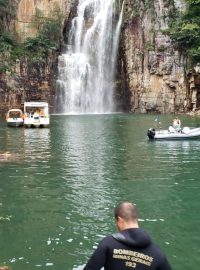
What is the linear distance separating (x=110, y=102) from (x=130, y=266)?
223 ft

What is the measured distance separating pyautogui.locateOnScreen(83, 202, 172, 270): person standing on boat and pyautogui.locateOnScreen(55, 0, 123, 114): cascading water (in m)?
66.5

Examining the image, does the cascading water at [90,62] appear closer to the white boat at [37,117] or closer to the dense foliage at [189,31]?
the dense foliage at [189,31]

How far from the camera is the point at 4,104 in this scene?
67.9 m

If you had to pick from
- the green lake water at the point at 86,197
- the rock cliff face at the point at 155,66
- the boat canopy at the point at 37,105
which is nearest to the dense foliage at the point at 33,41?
the rock cliff face at the point at 155,66

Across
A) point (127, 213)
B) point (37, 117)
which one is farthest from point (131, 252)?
point (37, 117)

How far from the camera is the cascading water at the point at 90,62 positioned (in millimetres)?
72125

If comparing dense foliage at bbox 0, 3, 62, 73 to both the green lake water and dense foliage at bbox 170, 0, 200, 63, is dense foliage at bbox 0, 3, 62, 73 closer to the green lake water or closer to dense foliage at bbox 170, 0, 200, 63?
dense foliage at bbox 170, 0, 200, 63

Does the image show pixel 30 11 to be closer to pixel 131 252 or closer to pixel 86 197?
pixel 86 197

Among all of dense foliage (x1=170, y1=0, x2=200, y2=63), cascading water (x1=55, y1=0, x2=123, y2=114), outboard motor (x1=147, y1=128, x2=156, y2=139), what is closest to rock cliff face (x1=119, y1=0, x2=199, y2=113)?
dense foliage (x1=170, y1=0, x2=200, y2=63)

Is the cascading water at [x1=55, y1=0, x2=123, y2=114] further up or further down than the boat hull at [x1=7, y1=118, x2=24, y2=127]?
further up

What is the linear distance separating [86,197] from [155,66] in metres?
51.5

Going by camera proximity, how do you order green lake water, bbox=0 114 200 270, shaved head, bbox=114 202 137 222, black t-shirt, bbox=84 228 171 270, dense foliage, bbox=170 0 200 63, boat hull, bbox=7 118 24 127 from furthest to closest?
dense foliage, bbox=170 0 200 63
boat hull, bbox=7 118 24 127
green lake water, bbox=0 114 200 270
shaved head, bbox=114 202 137 222
black t-shirt, bbox=84 228 171 270

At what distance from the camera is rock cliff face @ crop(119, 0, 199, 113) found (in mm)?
66375

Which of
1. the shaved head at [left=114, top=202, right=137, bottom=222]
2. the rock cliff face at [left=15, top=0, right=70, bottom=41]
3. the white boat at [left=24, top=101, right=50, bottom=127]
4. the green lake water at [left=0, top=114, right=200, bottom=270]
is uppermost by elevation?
the rock cliff face at [left=15, top=0, right=70, bottom=41]
